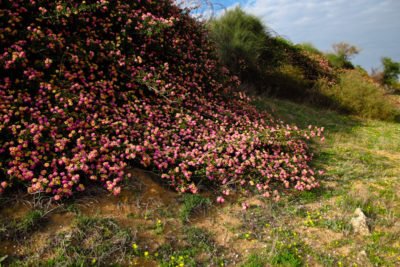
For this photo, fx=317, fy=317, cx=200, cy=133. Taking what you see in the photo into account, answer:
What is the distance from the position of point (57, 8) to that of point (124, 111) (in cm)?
192

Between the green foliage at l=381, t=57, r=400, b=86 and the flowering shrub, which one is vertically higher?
the green foliage at l=381, t=57, r=400, b=86

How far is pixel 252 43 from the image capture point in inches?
484

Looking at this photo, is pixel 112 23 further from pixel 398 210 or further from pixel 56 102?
pixel 398 210

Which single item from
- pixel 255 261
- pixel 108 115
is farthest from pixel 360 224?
pixel 108 115

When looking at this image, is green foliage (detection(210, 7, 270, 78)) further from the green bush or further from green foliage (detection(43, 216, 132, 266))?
green foliage (detection(43, 216, 132, 266))

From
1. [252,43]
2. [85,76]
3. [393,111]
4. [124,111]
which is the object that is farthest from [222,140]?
[393,111]

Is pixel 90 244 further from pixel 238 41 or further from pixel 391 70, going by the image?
pixel 391 70

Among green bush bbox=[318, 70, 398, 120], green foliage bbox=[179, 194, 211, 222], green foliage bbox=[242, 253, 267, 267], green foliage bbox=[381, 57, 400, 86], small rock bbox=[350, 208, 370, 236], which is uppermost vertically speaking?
green foliage bbox=[381, 57, 400, 86]

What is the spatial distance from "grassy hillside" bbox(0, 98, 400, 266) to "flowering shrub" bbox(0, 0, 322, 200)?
0.24 meters

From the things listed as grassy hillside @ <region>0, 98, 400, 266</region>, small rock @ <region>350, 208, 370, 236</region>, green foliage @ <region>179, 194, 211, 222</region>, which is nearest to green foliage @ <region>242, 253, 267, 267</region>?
grassy hillside @ <region>0, 98, 400, 266</region>

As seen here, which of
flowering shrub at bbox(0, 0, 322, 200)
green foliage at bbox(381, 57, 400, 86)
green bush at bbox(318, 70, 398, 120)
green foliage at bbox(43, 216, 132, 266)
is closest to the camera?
green foliage at bbox(43, 216, 132, 266)

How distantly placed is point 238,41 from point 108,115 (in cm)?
807

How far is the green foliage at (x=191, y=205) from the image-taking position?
3.68m

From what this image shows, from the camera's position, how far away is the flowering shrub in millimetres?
3654
